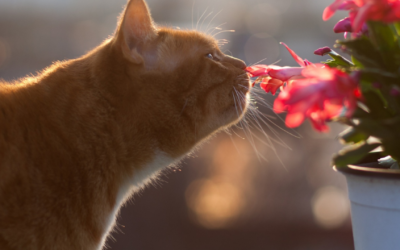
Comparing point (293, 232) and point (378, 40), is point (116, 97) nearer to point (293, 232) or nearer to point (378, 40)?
point (378, 40)

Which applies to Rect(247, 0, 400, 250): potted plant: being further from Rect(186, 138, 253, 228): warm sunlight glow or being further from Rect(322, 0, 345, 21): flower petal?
Rect(186, 138, 253, 228): warm sunlight glow

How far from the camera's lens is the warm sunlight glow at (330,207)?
6.53 ft

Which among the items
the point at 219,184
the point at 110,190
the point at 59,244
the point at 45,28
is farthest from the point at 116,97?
the point at 45,28

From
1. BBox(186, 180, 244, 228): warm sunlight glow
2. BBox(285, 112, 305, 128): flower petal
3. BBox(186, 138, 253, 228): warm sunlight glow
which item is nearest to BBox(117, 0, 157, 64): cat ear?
BBox(285, 112, 305, 128): flower petal

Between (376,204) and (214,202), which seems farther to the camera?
(214,202)

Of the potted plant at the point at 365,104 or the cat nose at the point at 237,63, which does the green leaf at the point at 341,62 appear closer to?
the potted plant at the point at 365,104

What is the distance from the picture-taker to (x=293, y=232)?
6.34 feet

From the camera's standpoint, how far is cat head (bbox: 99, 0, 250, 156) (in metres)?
0.80

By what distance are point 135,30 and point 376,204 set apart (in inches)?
25.2

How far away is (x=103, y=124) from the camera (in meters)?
0.76

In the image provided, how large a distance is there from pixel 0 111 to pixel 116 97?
0.79ft

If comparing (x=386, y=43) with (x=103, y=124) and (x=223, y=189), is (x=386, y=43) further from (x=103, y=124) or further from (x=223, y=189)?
(x=223, y=189)

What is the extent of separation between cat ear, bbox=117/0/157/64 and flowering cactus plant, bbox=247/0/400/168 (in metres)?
0.45

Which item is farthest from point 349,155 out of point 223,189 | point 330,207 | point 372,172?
point 330,207
